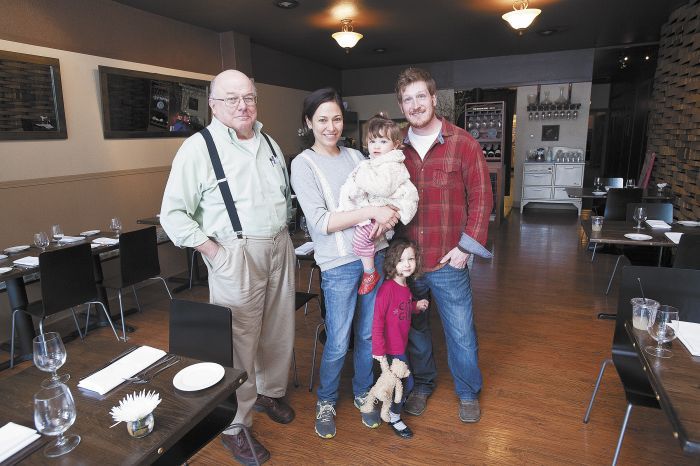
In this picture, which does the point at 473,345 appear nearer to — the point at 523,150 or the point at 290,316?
the point at 290,316

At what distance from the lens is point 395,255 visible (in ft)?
7.22

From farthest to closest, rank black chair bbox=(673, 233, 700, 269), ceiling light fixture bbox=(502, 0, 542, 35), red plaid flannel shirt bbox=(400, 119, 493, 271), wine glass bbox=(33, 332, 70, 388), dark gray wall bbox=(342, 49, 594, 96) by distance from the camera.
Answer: dark gray wall bbox=(342, 49, 594, 96) → ceiling light fixture bbox=(502, 0, 542, 35) → black chair bbox=(673, 233, 700, 269) → red plaid flannel shirt bbox=(400, 119, 493, 271) → wine glass bbox=(33, 332, 70, 388)

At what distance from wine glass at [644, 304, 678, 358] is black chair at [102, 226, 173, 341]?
376cm

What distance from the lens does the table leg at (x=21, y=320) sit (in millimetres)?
3458

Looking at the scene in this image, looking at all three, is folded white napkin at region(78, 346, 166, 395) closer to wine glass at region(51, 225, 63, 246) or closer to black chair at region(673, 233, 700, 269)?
wine glass at region(51, 225, 63, 246)

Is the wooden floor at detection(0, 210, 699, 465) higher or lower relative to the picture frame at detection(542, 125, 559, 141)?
lower

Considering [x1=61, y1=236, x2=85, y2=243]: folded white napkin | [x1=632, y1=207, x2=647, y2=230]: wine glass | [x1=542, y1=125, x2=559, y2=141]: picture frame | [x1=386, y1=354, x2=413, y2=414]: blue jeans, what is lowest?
[x1=386, y1=354, x2=413, y2=414]: blue jeans

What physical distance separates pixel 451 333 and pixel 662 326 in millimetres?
997

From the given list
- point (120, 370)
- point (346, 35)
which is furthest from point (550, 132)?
point (120, 370)

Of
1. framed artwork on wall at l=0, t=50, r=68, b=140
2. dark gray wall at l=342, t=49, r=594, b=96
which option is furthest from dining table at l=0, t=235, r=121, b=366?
dark gray wall at l=342, t=49, r=594, b=96

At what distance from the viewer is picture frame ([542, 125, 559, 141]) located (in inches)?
378

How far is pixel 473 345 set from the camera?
243 centimetres

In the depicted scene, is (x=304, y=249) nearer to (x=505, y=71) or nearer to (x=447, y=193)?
(x=447, y=193)

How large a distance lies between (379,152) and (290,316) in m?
1.06
